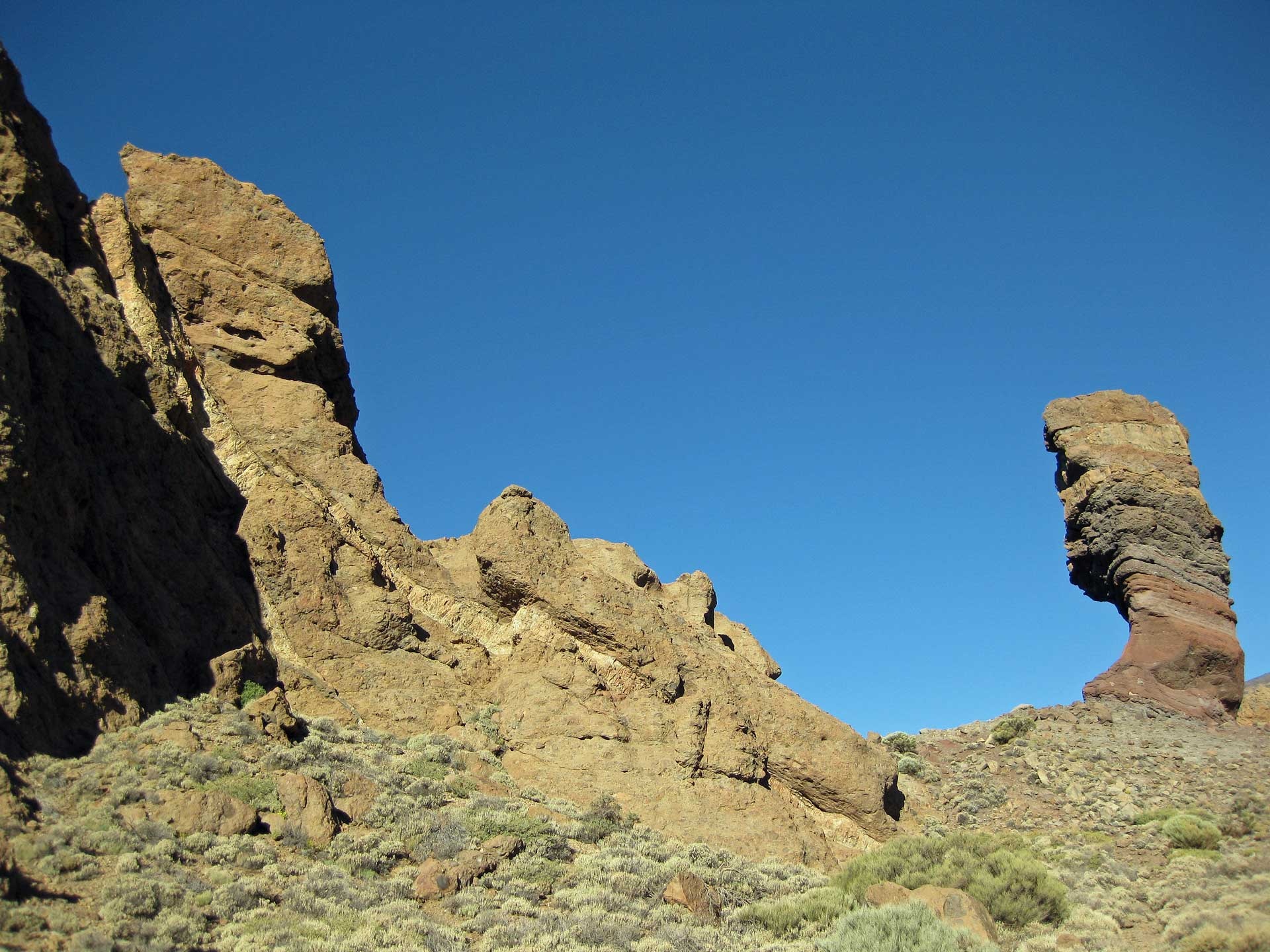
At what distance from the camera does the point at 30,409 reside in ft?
49.2

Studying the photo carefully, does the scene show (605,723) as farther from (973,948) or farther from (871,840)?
(973,948)

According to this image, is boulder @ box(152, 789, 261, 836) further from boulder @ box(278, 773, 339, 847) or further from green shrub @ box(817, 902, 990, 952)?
green shrub @ box(817, 902, 990, 952)

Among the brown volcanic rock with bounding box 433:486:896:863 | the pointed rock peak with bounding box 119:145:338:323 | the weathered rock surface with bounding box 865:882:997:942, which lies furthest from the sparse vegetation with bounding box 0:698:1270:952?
the pointed rock peak with bounding box 119:145:338:323

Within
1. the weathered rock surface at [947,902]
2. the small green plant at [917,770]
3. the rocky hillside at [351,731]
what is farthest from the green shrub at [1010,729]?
the weathered rock surface at [947,902]

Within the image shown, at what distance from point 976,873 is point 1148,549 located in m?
22.1

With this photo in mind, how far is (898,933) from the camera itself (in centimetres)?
1405

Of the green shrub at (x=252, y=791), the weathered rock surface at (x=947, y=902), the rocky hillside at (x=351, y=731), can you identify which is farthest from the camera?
the weathered rock surface at (x=947, y=902)

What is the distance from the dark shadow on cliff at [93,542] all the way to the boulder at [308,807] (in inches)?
92.9

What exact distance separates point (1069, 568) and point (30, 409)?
34110 millimetres

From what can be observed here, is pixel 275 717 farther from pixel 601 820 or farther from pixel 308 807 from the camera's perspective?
pixel 601 820

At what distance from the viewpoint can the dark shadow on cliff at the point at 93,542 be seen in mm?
13359

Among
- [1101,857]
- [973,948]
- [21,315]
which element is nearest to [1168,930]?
[973,948]

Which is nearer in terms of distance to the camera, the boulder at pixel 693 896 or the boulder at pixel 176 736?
the boulder at pixel 176 736

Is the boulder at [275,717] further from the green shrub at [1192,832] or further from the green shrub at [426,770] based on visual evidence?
the green shrub at [1192,832]
